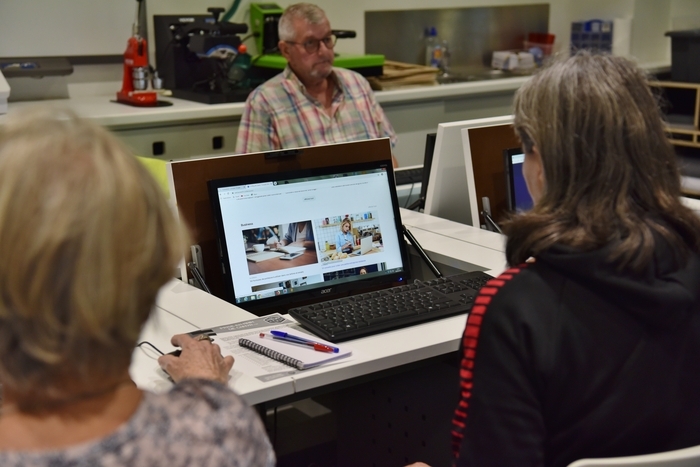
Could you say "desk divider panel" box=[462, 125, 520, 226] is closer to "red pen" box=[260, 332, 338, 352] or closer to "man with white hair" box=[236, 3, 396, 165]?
"red pen" box=[260, 332, 338, 352]

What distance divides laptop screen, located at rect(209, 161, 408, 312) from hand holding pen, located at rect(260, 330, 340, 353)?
10.6 inches

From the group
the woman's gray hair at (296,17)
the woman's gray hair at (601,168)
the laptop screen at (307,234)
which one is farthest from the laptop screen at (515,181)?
the woman's gray hair at (296,17)

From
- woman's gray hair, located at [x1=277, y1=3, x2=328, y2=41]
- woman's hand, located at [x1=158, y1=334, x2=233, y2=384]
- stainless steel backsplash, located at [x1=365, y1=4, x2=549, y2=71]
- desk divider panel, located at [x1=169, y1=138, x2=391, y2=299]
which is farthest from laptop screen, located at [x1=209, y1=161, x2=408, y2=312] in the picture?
stainless steel backsplash, located at [x1=365, y1=4, x2=549, y2=71]

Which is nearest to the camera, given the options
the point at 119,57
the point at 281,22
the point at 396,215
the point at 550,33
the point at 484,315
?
the point at 484,315

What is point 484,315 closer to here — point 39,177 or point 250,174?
point 39,177

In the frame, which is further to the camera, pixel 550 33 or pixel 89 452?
pixel 550 33

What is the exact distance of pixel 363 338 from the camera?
157 cm

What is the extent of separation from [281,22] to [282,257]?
71.9 inches

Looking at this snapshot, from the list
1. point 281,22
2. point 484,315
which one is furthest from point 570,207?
point 281,22

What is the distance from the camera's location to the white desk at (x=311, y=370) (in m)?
1.38

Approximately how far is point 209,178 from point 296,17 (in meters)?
1.66

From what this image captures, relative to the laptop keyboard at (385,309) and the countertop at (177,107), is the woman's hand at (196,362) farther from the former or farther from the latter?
the countertop at (177,107)

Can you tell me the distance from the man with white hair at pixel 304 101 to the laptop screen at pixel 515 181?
1234mm

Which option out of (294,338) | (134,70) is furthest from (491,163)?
(134,70)
